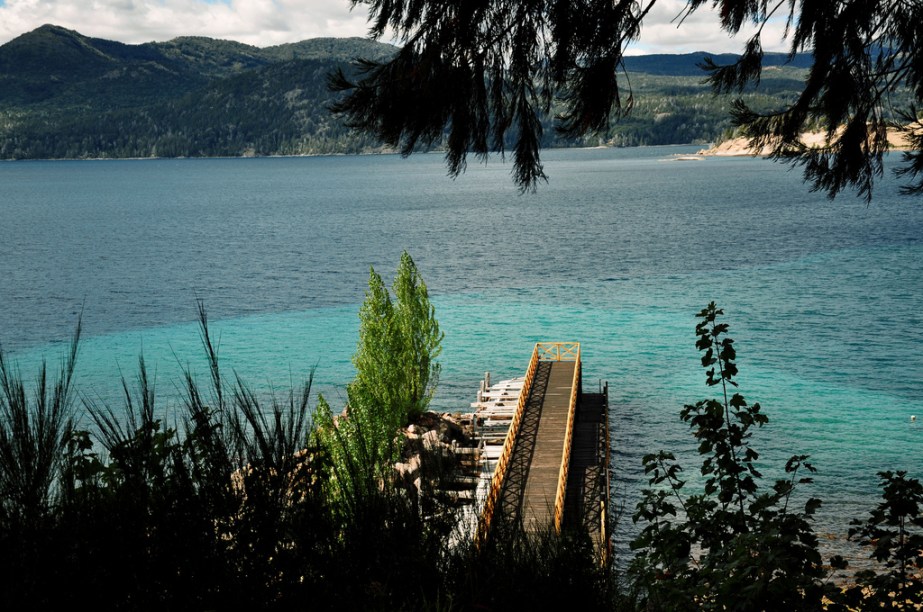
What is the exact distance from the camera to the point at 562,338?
171 feet

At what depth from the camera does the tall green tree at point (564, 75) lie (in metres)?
5.50

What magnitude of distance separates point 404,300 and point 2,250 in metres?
75.9

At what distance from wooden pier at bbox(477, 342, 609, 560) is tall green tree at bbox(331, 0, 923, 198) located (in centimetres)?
1302

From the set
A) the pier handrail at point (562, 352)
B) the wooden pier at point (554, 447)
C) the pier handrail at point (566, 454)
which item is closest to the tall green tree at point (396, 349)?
the wooden pier at point (554, 447)

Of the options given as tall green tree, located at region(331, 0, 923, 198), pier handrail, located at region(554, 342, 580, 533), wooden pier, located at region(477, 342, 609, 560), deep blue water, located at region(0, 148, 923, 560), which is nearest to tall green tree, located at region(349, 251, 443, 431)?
wooden pier, located at region(477, 342, 609, 560)

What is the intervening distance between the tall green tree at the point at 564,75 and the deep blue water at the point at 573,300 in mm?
11050

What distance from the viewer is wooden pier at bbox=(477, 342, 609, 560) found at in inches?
887

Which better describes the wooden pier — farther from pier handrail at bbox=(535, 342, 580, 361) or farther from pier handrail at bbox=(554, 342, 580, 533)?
pier handrail at bbox=(535, 342, 580, 361)

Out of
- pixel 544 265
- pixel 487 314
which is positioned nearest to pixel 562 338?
pixel 487 314

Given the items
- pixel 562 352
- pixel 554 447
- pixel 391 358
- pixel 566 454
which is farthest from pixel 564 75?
pixel 562 352

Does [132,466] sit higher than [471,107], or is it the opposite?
[471,107]

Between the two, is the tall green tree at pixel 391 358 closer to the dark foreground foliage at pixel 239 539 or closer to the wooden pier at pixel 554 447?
the wooden pier at pixel 554 447

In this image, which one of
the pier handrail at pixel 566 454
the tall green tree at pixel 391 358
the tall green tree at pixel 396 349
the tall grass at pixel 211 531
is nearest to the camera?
the tall grass at pixel 211 531

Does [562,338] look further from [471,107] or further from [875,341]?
[471,107]
